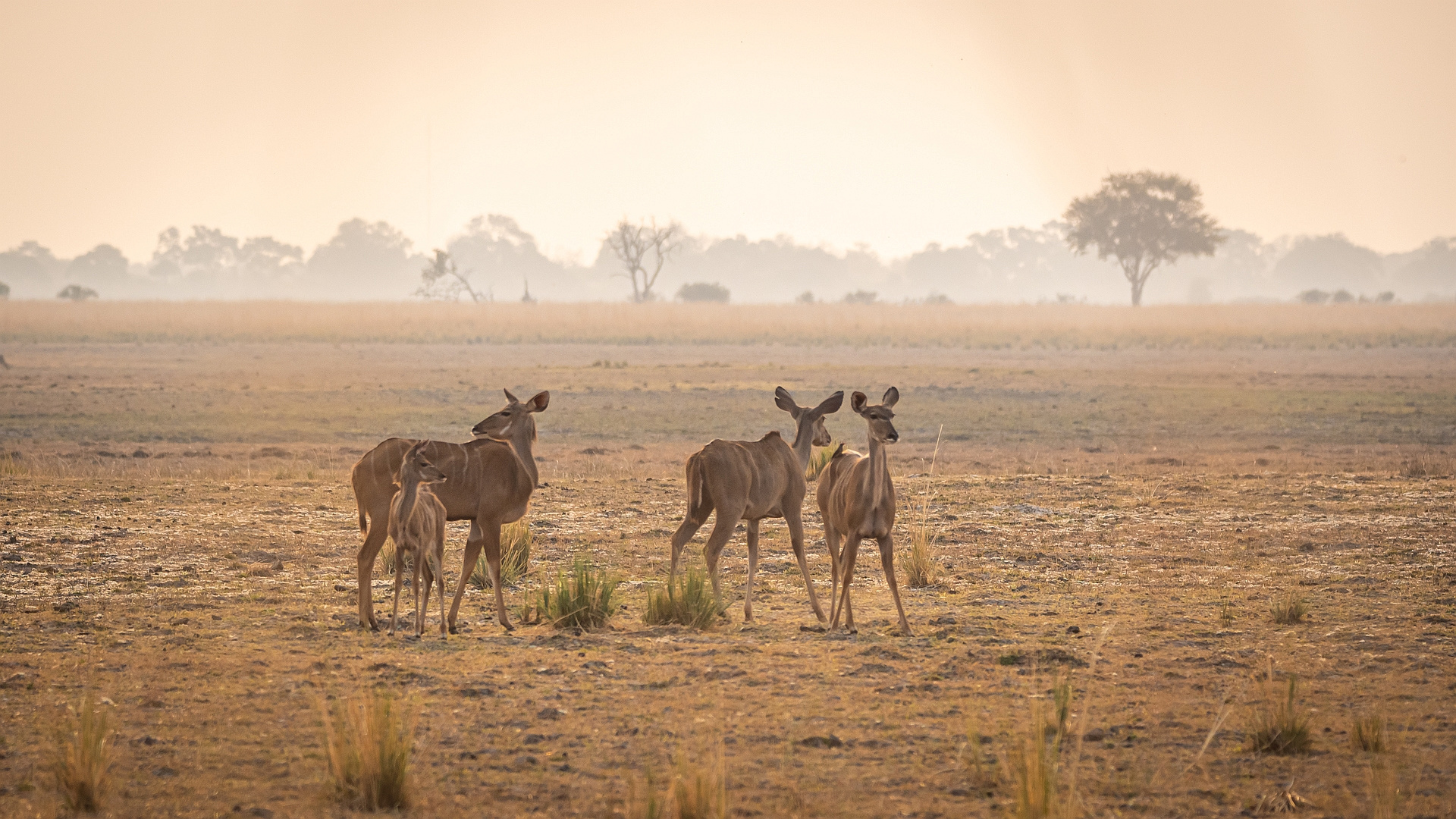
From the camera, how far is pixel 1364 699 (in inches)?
314

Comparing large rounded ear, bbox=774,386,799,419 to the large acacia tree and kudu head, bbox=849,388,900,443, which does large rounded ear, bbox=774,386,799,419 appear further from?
the large acacia tree

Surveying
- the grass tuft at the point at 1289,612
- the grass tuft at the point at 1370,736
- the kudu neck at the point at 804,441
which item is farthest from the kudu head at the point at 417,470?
Result: the grass tuft at the point at 1289,612

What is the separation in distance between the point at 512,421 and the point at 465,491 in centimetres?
84

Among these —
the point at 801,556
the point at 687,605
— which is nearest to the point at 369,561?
the point at 687,605

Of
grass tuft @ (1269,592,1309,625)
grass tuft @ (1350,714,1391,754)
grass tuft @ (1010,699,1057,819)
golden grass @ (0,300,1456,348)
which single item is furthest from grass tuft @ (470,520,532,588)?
golden grass @ (0,300,1456,348)

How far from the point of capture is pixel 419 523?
9.00 m

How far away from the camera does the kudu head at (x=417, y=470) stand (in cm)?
893

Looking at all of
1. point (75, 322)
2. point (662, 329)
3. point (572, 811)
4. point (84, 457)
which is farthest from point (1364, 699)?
point (75, 322)

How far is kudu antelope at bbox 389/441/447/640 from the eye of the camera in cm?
892

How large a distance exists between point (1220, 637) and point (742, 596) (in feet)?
11.9

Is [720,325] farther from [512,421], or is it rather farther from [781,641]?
[781,641]

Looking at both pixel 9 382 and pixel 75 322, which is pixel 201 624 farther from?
pixel 75 322

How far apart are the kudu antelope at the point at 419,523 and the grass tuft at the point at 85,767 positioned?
2.60 meters

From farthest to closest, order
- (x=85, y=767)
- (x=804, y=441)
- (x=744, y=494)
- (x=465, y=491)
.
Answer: (x=804, y=441), (x=744, y=494), (x=465, y=491), (x=85, y=767)
